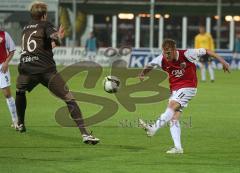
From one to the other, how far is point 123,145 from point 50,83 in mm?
1689

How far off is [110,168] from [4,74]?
212 inches

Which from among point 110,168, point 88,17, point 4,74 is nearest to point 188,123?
point 4,74

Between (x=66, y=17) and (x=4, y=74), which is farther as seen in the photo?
(x=66, y=17)

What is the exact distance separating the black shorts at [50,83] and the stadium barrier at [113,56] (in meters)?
26.0

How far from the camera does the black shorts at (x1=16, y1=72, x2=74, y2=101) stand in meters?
13.1

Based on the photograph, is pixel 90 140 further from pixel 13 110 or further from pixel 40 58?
pixel 13 110

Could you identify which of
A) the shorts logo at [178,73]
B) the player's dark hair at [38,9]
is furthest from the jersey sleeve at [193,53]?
the player's dark hair at [38,9]

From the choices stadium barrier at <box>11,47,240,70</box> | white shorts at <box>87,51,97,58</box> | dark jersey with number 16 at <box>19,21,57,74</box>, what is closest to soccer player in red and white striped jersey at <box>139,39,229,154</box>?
dark jersey with number 16 at <box>19,21,57,74</box>

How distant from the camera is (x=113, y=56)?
132 ft

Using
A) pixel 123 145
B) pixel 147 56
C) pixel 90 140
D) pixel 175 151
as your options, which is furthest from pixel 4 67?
pixel 147 56

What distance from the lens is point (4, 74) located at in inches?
595

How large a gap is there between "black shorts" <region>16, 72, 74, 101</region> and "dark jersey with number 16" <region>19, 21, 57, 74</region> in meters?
0.10

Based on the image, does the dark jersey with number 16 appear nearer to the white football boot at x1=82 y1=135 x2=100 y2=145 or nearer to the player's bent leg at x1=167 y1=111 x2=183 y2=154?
the white football boot at x1=82 y1=135 x2=100 y2=145

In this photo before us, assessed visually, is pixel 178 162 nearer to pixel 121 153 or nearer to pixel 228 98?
pixel 121 153
